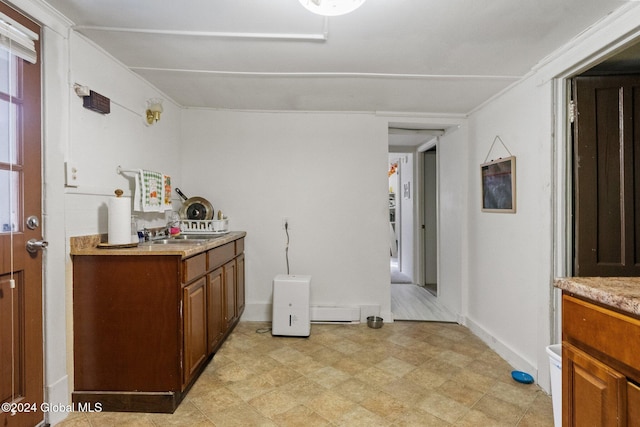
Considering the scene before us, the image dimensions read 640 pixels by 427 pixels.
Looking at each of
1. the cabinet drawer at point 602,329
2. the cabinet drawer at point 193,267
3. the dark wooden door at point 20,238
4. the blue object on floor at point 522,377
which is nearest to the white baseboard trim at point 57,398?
the dark wooden door at point 20,238

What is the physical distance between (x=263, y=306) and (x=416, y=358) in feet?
5.18

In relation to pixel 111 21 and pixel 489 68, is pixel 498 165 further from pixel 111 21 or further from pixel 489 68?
pixel 111 21

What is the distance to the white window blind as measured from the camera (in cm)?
137

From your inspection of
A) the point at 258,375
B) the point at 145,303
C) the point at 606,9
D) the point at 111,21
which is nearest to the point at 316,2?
the point at 111,21

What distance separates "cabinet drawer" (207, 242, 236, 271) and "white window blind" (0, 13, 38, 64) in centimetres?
140

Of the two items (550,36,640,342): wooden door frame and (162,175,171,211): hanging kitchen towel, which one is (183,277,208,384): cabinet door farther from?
(550,36,640,342): wooden door frame

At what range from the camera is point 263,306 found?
3.23 m

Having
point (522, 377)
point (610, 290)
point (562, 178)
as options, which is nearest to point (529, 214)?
point (562, 178)

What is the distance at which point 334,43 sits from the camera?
1.87 meters

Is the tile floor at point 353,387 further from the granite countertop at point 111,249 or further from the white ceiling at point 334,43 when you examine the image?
the white ceiling at point 334,43

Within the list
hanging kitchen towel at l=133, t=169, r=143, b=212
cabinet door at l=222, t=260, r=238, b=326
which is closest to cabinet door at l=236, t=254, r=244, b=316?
cabinet door at l=222, t=260, r=238, b=326

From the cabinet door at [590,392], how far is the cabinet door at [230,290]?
2170 millimetres

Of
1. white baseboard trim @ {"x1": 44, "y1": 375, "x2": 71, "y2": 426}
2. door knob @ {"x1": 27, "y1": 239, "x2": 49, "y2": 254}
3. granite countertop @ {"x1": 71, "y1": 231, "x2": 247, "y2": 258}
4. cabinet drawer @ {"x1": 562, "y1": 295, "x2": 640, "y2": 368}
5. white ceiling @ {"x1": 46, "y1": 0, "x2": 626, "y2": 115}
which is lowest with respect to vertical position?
white baseboard trim @ {"x1": 44, "y1": 375, "x2": 71, "y2": 426}

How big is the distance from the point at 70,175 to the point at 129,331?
0.94 metres
